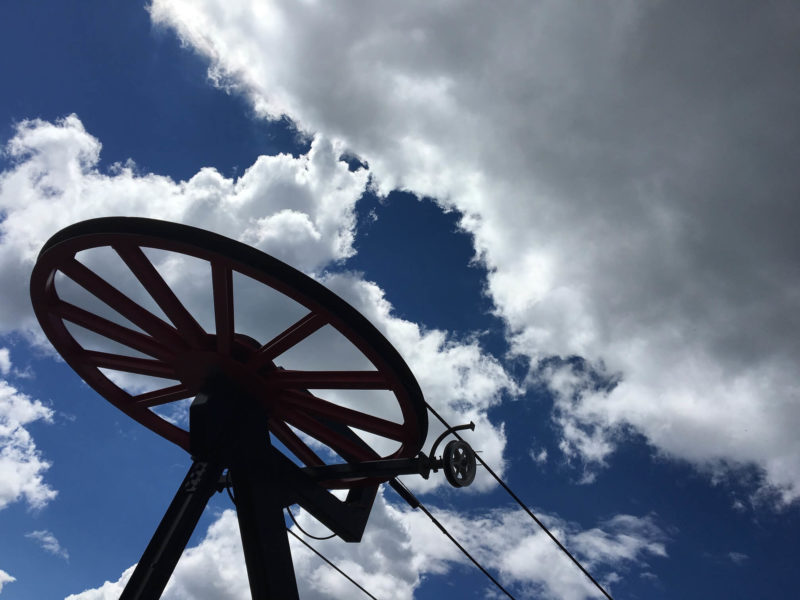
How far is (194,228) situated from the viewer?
7160 millimetres

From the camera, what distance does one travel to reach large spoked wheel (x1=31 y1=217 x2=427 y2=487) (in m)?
7.31

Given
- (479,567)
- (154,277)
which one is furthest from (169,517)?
(479,567)

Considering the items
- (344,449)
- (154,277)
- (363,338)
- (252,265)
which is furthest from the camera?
(344,449)

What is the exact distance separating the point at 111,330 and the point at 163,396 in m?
1.74

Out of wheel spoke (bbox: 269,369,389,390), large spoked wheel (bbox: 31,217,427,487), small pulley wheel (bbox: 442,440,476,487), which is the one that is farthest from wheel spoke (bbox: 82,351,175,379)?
small pulley wheel (bbox: 442,440,476,487)

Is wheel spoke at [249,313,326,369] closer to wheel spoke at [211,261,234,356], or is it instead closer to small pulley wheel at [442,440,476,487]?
wheel spoke at [211,261,234,356]

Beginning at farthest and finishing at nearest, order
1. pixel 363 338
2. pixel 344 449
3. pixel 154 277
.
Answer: pixel 344 449 → pixel 154 277 → pixel 363 338

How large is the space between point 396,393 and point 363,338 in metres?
1.14

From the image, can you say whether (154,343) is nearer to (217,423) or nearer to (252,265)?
(217,423)

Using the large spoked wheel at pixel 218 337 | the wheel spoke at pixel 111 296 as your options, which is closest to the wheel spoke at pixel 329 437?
the large spoked wheel at pixel 218 337

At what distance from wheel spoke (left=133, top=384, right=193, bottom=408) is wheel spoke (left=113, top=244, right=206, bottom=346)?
71.6 inches

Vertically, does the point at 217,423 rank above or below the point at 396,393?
below

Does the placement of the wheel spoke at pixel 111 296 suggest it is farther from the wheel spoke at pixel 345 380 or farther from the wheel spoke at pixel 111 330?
the wheel spoke at pixel 345 380

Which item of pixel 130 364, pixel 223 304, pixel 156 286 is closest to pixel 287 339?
pixel 223 304
